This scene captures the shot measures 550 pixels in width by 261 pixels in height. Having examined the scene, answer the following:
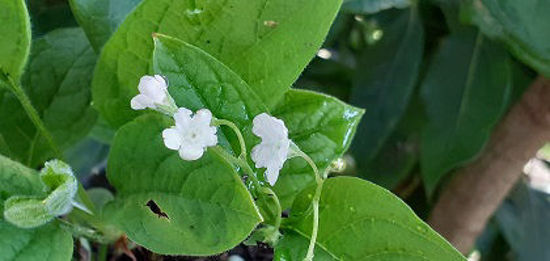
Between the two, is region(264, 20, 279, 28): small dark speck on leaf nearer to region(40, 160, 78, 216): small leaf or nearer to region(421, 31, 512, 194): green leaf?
region(40, 160, 78, 216): small leaf

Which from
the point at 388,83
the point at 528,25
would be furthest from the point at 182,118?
the point at 388,83

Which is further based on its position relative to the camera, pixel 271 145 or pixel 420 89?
pixel 420 89

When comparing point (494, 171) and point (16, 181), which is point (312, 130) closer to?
point (16, 181)

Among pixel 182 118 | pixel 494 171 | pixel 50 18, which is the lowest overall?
pixel 494 171

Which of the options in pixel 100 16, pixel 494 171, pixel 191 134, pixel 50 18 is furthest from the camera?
pixel 494 171

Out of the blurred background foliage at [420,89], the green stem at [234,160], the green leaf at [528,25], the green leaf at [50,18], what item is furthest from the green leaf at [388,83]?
the green stem at [234,160]

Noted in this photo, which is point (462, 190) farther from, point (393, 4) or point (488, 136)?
point (393, 4)
